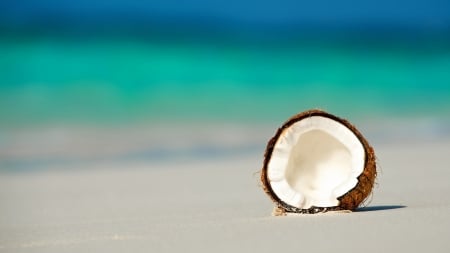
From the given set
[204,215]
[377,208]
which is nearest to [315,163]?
[377,208]

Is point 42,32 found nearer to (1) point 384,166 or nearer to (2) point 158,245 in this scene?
(1) point 384,166

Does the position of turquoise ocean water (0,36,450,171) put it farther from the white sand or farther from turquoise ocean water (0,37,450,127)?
the white sand

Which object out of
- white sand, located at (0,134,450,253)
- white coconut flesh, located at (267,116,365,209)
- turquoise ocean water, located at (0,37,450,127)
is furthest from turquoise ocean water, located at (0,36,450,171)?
white coconut flesh, located at (267,116,365,209)

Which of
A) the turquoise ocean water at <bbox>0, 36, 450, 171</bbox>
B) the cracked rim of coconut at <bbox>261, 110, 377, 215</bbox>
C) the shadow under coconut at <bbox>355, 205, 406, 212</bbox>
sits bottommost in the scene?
the shadow under coconut at <bbox>355, 205, 406, 212</bbox>

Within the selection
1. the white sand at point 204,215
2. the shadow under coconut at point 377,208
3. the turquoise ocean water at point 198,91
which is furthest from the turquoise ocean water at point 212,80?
the shadow under coconut at point 377,208

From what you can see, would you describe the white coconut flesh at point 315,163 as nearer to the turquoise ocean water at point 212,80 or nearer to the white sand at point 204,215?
the white sand at point 204,215

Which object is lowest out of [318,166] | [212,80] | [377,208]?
[377,208]

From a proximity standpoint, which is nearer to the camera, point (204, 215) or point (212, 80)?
point (204, 215)

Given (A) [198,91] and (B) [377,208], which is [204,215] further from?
(A) [198,91]
